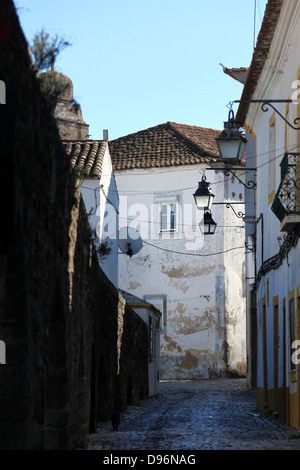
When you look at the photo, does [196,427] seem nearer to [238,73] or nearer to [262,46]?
[262,46]

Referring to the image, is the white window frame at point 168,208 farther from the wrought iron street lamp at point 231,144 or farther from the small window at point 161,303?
the wrought iron street lamp at point 231,144

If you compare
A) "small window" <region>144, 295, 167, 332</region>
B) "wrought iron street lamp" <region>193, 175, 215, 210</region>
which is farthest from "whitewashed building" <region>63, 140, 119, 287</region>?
"small window" <region>144, 295, 167, 332</region>

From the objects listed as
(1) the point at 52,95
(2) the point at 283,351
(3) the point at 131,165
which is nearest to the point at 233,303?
(3) the point at 131,165

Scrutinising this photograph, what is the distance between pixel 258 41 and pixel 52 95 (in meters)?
8.24

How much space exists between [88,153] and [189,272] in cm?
1077

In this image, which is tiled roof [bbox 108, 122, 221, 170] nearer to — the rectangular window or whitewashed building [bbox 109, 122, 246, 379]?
whitewashed building [bbox 109, 122, 246, 379]

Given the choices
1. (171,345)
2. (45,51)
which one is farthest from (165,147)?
(45,51)

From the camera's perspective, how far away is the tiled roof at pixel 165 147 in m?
37.4

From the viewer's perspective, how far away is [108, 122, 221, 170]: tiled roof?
37.4 m

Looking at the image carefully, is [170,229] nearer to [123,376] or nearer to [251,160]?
[251,160]

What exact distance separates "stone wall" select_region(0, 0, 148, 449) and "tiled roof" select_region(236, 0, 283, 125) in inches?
150

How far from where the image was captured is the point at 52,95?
8.37 metres

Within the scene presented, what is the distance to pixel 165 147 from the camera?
3897 centimetres
